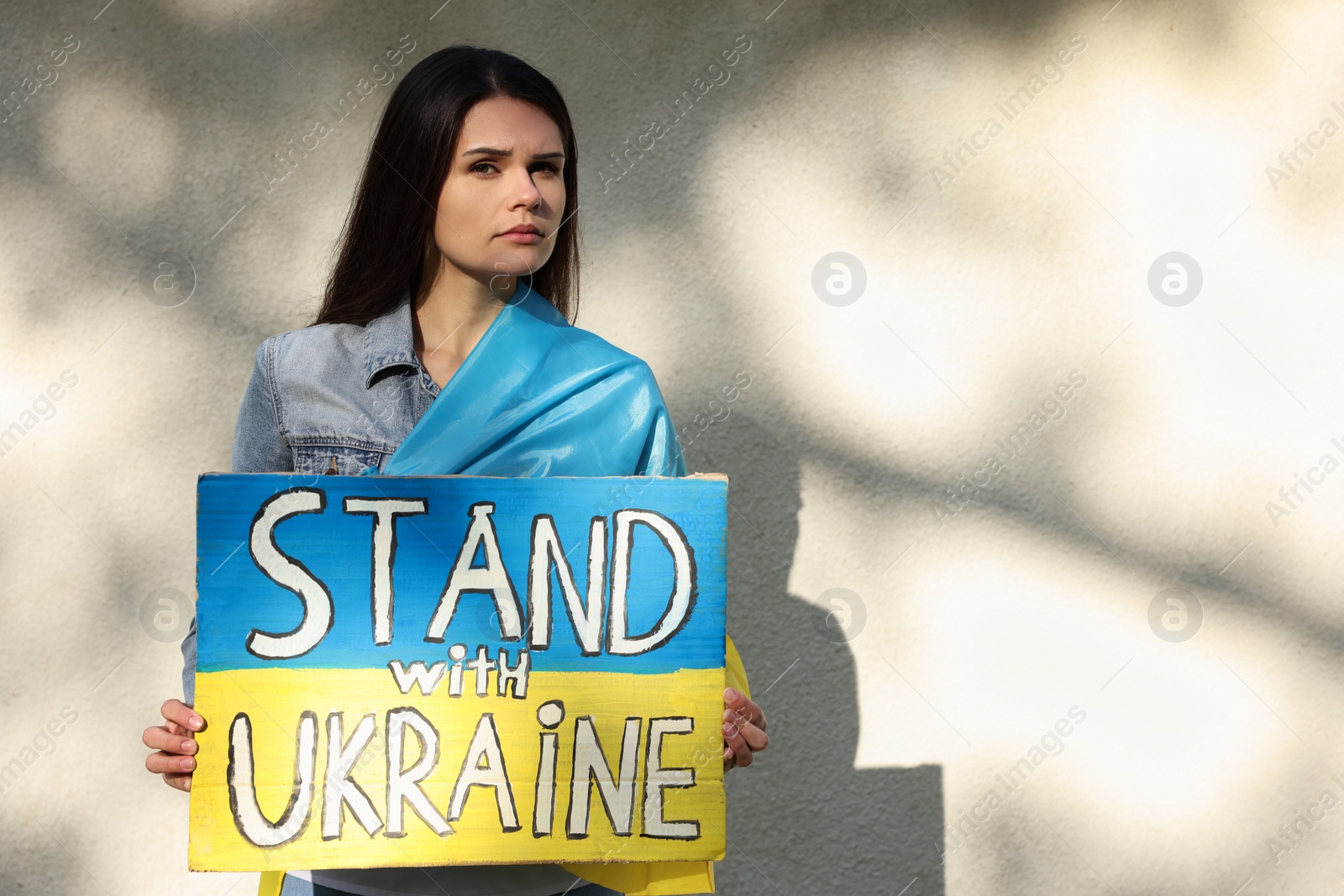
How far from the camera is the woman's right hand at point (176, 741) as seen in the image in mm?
1368

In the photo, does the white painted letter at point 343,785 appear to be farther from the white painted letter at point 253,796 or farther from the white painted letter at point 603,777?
the white painted letter at point 603,777

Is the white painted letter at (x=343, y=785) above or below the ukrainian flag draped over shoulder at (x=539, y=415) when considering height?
below

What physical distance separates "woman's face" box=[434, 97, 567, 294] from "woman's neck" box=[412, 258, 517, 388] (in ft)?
0.17

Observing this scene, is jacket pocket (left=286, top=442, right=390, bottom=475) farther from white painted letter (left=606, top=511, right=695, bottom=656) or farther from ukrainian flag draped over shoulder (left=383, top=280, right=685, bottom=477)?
white painted letter (left=606, top=511, right=695, bottom=656)

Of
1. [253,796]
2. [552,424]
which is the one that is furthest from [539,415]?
[253,796]

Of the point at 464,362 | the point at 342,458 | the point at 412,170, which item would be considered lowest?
the point at 342,458

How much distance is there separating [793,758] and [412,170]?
1716 mm

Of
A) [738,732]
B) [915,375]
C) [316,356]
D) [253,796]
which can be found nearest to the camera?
[253,796]

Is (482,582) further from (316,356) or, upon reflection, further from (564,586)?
(316,356)

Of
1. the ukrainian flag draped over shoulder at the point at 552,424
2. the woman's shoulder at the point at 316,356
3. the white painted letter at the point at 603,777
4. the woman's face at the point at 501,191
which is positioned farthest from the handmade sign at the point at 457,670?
the woman's face at the point at 501,191

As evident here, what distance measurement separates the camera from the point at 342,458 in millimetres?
1551

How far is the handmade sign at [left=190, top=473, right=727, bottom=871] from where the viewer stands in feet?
4.50

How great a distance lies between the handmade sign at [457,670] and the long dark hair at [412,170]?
40cm

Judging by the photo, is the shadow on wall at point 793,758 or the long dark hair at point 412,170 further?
the shadow on wall at point 793,758
